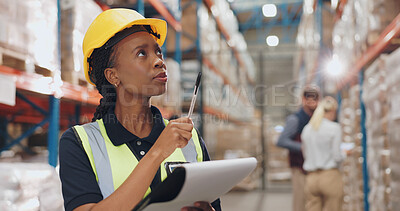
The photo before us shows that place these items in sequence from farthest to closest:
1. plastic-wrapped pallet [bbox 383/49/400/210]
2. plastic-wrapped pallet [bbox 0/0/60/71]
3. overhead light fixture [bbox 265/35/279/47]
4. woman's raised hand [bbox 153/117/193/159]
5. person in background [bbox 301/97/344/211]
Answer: overhead light fixture [bbox 265/35/279/47]
person in background [bbox 301/97/344/211]
plastic-wrapped pallet [bbox 383/49/400/210]
plastic-wrapped pallet [bbox 0/0/60/71]
woman's raised hand [bbox 153/117/193/159]

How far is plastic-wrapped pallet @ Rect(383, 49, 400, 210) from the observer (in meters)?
2.75

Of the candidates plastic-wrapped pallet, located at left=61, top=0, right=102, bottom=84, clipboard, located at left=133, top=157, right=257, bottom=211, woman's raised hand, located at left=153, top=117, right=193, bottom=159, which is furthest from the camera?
plastic-wrapped pallet, located at left=61, top=0, right=102, bottom=84

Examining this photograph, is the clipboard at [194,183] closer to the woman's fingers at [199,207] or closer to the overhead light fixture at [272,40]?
the woman's fingers at [199,207]

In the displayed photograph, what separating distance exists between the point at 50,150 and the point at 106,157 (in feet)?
6.29

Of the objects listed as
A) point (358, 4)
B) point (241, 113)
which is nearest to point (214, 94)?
point (241, 113)

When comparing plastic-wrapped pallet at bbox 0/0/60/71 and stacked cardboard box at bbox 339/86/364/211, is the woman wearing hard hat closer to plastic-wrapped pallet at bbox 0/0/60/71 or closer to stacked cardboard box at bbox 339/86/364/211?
plastic-wrapped pallet at bbox 0/0/60/71

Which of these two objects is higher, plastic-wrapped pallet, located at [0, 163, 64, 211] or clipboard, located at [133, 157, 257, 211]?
clipboard, located at [133, 157, 257, 211]

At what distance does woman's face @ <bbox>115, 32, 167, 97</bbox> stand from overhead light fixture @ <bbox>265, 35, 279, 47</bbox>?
61.5ft

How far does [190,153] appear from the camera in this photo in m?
1.47

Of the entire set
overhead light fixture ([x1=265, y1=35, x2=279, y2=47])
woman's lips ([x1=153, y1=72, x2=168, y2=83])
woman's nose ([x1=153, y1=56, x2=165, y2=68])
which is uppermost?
overhead light fixture ([x1=265, y1=35, x2=279, y2=47])

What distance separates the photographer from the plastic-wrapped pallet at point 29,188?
2.29m

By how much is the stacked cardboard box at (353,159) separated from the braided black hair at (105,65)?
390 cm

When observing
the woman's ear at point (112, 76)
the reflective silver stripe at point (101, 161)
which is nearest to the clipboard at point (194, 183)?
the reflective silver stripe at point (101, 161)

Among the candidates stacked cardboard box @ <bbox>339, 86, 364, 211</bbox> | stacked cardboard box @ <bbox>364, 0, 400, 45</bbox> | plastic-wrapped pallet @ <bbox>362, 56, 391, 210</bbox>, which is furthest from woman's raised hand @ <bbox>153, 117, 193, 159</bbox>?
stacked cardboard box @ <bbox>339, 86, 364, 211</bbox>
